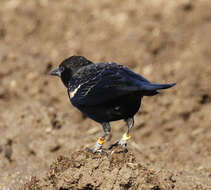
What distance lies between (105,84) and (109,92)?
0.41 feet

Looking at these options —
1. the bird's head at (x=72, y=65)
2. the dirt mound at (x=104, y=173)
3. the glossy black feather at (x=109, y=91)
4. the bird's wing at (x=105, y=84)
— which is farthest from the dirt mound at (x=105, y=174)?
the bird's head at (x=72, y=65)

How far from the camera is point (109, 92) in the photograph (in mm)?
5000

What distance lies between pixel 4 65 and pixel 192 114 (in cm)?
444

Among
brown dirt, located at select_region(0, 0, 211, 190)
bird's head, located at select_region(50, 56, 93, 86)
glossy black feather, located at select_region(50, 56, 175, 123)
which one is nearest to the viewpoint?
glossy black feather, located at select_region(50, 56, 175, 123)

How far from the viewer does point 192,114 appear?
9094mm

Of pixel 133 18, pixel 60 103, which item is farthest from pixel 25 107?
pixel 133 18

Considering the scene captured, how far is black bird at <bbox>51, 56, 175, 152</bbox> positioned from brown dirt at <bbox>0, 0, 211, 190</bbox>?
464mm

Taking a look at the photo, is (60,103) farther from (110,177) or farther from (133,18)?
(110,177)

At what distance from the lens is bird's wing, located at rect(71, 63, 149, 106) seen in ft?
16.3

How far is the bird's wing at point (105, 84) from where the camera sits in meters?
4.96

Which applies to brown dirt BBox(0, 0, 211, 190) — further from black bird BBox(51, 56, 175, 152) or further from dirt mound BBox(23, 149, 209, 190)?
black bird BBox(51, 56, 175, 152)

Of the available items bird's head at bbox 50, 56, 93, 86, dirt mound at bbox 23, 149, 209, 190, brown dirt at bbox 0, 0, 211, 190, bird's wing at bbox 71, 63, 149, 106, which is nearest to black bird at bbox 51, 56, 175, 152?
bird's wing at bbox 71, 63, 149, 106

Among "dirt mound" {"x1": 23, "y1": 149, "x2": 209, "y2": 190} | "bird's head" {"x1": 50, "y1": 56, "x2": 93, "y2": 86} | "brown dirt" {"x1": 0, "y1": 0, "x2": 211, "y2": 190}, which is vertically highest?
"bird's head" {"x1": 50, "y1": 56, "x2": 93, "y2": 86}

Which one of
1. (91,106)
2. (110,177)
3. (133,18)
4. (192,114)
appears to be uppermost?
(91,106)
